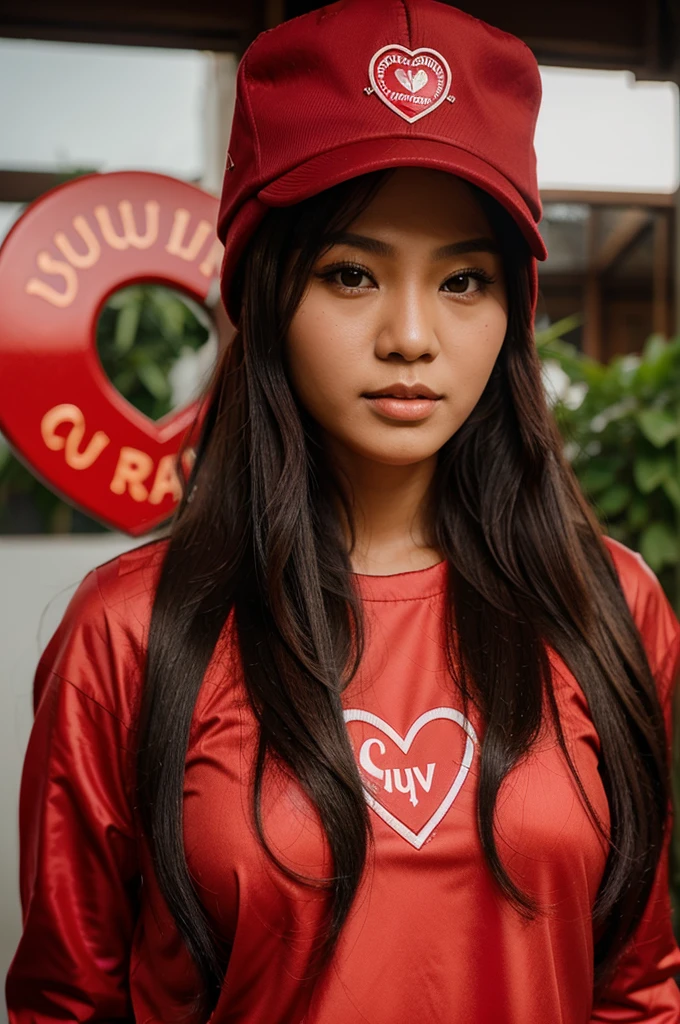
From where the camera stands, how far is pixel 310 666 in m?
1.01

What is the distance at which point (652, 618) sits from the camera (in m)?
1.20

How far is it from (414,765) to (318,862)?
136mm

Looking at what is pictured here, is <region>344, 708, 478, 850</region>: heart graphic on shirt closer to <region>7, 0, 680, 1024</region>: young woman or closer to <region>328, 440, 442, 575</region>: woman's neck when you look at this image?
<region>7, 0, 680, 1024</region>: young woman

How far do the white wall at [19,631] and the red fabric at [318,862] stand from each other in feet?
2.82

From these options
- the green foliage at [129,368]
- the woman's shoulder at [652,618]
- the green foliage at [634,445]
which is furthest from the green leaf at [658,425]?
the green foliage at [129,368]

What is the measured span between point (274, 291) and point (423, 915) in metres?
0.65

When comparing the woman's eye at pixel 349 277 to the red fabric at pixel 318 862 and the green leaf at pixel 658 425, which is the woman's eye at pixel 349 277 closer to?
the red fabric at pixel 318 862

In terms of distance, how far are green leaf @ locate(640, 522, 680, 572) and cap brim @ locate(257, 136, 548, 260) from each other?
1315 mm

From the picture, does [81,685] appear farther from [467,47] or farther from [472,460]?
[467,47]

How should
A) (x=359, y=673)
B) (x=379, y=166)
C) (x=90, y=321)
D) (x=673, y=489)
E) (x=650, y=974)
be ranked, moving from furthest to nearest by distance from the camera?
(x=673, y=489), (x=90, y=321), (x=650, y=974), (x=359, y=673), (x=379, y=166)

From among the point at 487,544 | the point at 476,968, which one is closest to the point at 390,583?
the point at 487,544

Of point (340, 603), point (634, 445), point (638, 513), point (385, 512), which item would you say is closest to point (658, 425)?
point (634, 445)

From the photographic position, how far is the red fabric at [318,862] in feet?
3.07

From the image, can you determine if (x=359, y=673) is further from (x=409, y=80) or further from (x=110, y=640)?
(x=409, y=80)
